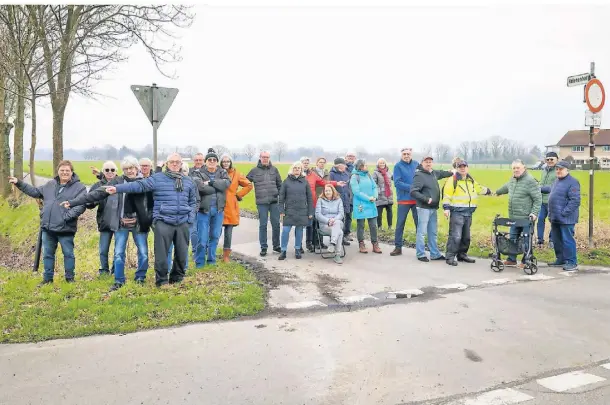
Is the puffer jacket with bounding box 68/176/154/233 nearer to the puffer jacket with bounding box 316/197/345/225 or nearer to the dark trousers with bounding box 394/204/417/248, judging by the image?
the puffer jacket with bounding box 316/197/345/225

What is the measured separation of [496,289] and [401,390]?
13.4 feet

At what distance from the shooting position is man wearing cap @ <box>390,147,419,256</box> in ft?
35.4

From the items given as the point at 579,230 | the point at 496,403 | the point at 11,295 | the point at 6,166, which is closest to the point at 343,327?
the point at 496,403

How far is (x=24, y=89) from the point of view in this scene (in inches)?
571

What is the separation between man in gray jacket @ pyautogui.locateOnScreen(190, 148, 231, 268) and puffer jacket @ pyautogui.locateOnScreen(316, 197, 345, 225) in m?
2.12

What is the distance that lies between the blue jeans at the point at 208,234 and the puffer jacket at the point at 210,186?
5.0 inches

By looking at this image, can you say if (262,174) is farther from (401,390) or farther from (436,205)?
(401,390)

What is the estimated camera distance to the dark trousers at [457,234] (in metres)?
9.83

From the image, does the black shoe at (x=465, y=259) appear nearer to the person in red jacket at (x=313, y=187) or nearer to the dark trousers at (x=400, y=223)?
the dark trousers at (x=400, y=223)

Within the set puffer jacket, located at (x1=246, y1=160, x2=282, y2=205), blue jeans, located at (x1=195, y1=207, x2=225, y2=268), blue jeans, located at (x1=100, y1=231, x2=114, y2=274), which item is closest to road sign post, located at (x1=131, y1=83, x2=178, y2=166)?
blue jeans, located at (x1=195, y1=207, x2=225, y2=268)

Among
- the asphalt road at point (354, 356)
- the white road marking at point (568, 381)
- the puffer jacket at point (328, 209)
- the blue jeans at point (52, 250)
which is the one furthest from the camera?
Answer: the puffer jacket at point (328, 209)

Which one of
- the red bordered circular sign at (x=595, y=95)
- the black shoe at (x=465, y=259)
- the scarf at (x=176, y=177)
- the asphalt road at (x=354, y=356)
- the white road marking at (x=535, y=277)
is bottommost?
the asphalt road at (x=354, y=356)

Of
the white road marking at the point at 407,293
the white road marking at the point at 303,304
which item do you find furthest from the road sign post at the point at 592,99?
the white road marking at the point at 303,304

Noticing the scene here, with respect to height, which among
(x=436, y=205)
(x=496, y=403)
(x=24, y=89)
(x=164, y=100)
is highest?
(x=24, y=89)
